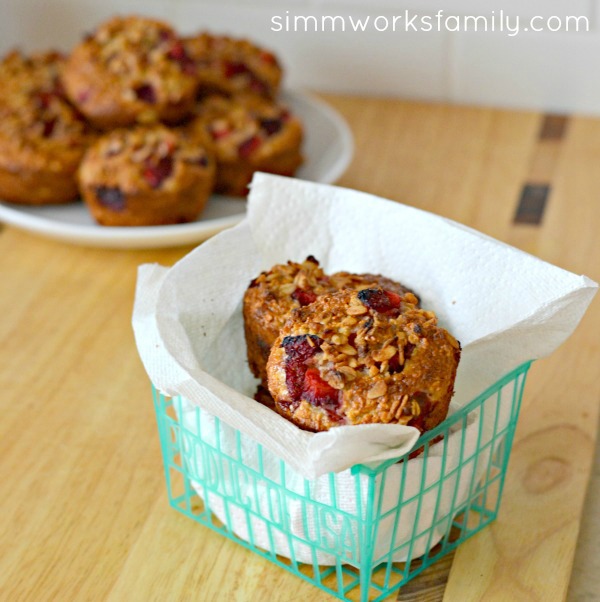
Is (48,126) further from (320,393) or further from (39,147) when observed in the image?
(320,393)

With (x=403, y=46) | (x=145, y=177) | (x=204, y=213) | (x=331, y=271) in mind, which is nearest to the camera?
(x=331, y=271)

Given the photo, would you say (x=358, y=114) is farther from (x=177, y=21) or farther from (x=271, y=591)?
(x=271, y=591)

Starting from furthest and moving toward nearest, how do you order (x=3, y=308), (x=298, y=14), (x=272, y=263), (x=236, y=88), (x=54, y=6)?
(x=54, y=6)
(x=298, y=14)
(x=236, y=88)
(x=3, y=308)
(x=272, y=263)

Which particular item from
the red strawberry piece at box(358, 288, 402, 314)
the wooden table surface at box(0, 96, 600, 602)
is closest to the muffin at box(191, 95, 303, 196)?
the wooden table surface at box(0, 96, 600, 602)

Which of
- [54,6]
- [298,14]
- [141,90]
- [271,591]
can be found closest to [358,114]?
[298,14]

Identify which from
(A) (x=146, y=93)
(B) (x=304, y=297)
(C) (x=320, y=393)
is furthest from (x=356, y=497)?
(A) (x=146, y=93)

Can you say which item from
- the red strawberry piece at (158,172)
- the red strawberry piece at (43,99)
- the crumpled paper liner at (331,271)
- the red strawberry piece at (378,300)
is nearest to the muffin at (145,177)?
the red strawberry piece at (158,172)

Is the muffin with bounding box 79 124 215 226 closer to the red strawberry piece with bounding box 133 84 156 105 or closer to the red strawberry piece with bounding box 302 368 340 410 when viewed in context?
the red strawberry piece with bounding box 133 84 156 105
